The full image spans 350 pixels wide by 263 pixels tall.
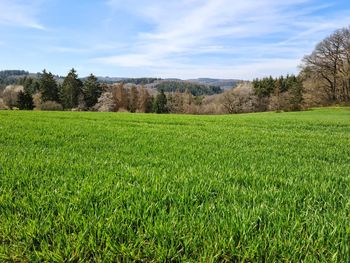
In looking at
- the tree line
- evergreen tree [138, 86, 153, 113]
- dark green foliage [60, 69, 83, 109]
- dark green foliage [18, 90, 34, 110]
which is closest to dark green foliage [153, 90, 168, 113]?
the tree line

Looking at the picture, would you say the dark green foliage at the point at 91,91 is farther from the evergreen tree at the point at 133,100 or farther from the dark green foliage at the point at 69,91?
the evergreen tree at the point at 133,100

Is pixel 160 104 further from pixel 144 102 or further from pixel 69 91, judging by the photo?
pixel 69 91

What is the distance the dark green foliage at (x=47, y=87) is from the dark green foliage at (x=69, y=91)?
2.54 meters

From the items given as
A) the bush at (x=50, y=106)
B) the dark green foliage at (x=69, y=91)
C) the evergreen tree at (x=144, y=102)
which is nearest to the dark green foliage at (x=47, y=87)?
the dark green foliage at (x=69, y=91)

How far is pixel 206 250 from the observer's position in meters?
2.21

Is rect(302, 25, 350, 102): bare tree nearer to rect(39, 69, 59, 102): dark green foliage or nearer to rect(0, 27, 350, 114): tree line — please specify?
rect(0, 27, 350, 114): tree line

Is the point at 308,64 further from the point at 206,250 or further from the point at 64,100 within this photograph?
the point at 206,250

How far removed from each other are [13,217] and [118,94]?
10694cm

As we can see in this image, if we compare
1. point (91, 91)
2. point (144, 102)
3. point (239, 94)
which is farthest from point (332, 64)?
point (91, 91)

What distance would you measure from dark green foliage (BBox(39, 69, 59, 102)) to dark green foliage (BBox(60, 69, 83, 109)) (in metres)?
2.54

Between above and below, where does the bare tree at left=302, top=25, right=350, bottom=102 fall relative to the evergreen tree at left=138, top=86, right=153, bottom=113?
above

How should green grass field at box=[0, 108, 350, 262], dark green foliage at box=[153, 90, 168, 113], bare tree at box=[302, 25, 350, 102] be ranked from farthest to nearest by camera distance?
dark green foliage at box=[153, 90, 168, 113] < bare tree at box=[302, 25, 350, 102] < green grass field at box=[0, 108, 350, 262]

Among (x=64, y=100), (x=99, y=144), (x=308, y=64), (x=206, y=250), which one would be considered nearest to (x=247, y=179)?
(x=206, y=250)

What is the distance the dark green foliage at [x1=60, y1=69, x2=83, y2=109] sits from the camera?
9612 cm
